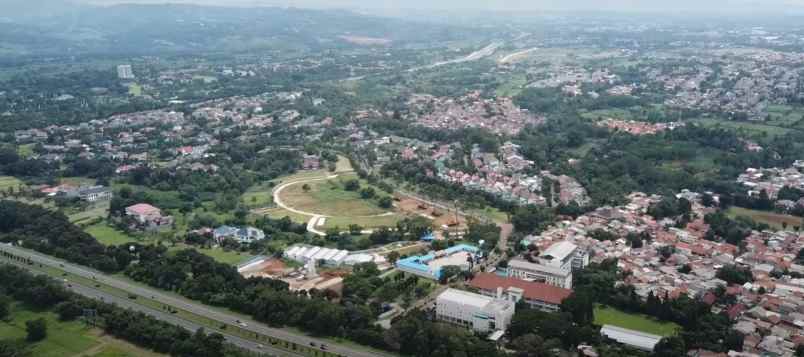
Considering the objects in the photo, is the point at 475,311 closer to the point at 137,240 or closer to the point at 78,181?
the point at 137,240

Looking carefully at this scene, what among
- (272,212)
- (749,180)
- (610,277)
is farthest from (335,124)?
(610,277)

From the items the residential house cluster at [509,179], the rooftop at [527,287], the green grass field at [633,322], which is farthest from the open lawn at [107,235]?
the green grass field at [633,322]

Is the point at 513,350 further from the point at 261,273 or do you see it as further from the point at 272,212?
the point at 272,212

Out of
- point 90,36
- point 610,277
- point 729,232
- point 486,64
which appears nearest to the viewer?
point 610,277

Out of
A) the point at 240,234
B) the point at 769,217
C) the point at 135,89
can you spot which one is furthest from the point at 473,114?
the point at 135,89

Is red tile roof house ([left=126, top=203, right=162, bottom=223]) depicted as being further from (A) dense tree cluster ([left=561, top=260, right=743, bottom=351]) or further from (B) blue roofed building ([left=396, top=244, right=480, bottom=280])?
(A) dense tree cluster ([left=561, top=260, right=743, bottom=351])

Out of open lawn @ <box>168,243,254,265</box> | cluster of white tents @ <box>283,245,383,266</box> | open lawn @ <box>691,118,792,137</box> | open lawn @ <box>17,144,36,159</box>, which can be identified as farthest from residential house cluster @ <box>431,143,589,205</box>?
open lawn @ <box>17,144,36,159</box>

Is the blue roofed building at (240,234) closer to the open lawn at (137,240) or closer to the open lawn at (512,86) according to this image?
the open lawn at (137,240)
